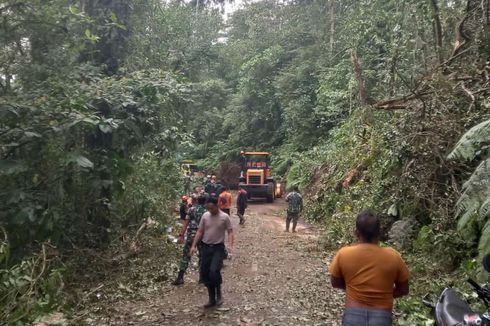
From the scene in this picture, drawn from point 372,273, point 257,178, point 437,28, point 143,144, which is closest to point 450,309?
point 372,273

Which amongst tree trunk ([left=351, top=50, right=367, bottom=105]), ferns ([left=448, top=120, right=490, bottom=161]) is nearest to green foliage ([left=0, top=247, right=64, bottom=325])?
ferns ([left=448, top=120, right=490, bottom=161])

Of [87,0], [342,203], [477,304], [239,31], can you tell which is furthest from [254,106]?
[477,304]

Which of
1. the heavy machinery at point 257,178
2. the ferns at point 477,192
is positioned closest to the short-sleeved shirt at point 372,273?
the ferns at point 477,192

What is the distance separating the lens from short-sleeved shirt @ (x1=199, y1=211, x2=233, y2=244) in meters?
7.27

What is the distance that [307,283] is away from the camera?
8.84m

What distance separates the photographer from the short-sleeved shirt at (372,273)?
3.56 metres

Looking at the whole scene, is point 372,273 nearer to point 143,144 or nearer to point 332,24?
point 143,144

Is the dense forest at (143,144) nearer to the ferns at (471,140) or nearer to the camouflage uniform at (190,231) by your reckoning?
the ferns at (471,140)

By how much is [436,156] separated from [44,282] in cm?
756

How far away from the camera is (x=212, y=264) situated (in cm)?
716

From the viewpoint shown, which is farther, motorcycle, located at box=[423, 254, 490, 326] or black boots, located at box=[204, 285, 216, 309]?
black boots, located at box=[204, 285, 216, 309]

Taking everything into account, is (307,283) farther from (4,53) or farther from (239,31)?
(239,31)

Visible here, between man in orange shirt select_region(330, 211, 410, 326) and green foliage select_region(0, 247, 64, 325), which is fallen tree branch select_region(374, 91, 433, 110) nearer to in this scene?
man in orange shirt select_region(330, 211, 410, 326)

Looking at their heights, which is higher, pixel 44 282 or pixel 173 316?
pixel 44 282
